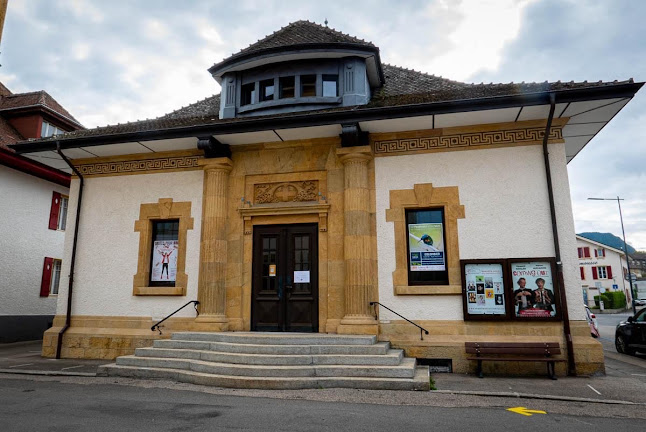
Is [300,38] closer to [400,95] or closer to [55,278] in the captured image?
[400,95]

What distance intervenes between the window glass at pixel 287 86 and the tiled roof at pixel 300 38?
0.91 meters

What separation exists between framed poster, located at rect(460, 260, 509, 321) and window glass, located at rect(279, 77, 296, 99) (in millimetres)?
6426

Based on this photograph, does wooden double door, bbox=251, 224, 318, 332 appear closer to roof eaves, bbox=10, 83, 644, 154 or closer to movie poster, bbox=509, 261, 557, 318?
roof eaves, bbox=10, 83, 644, 154

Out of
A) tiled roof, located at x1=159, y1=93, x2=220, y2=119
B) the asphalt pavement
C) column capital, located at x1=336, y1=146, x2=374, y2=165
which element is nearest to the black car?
the asphalt pavement

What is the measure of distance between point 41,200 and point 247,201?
11.2 meters

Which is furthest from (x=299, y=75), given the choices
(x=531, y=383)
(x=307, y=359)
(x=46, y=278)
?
(x=46, y=278)

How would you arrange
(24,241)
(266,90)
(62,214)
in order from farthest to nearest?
(62,214) → (24,241) → (266,90)

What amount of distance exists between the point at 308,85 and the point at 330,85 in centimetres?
61

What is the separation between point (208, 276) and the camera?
10.9 metres

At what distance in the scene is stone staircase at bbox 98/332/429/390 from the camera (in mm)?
Answer: 7777

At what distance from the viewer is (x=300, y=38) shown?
42.5 ft

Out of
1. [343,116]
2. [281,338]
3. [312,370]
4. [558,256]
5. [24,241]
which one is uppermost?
[343,116]

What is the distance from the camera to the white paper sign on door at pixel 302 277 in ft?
35.6

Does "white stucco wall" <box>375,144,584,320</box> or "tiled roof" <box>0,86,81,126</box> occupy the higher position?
"tiled roof" <box>0,86,81,126</box>
